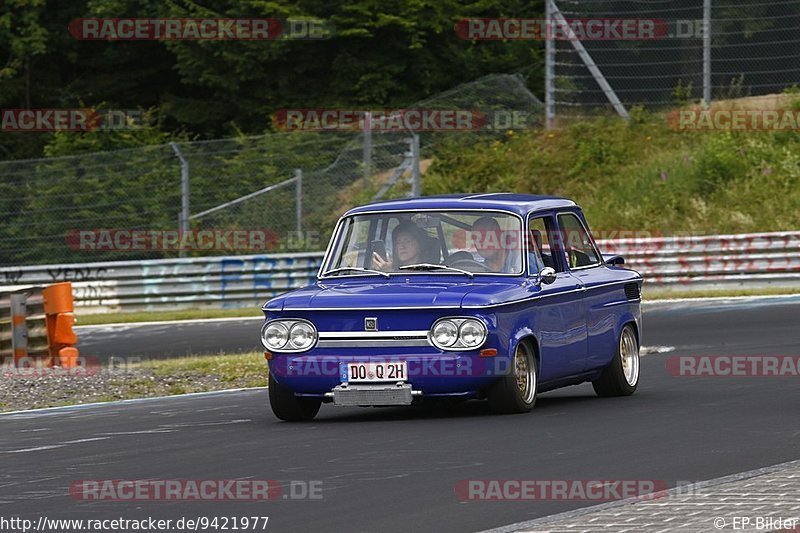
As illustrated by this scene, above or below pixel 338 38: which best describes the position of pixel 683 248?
below

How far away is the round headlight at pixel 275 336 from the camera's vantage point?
11883 mm

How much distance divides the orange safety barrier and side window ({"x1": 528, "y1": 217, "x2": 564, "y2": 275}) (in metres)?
8.68

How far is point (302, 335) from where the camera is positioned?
11.8 metres

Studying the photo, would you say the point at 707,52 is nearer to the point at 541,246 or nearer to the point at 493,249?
the point at 541,246

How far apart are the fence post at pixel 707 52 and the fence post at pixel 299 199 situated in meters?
8.35

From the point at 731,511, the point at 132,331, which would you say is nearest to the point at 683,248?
the point at 132,331

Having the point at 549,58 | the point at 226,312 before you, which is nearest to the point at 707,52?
the point at 549,58

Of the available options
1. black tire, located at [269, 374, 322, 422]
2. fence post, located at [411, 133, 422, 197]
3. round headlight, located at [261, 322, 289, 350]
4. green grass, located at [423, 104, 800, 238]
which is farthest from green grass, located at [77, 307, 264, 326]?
round headlight, located at [261, 322, 289, 350]

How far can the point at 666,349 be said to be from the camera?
18781 millimetres

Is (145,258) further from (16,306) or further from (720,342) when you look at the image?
(720,342)

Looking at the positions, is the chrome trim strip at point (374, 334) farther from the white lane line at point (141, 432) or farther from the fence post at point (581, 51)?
the fence post at point (581, 51)

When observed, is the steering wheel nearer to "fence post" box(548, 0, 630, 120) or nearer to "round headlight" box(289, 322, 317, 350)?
"round headlight" box(289, 322, 317, 350)

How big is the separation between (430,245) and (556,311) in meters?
1.06

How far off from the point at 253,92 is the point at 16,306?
71.1 ft
